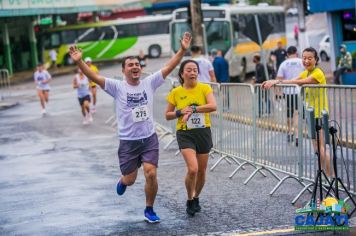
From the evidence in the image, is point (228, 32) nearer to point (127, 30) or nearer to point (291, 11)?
point (127, 30)

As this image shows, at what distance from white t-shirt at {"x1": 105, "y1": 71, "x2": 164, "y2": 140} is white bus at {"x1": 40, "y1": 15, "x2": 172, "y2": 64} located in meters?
43.2

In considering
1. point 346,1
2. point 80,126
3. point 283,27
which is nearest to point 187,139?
point 80,126

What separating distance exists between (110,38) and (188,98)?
4373cm

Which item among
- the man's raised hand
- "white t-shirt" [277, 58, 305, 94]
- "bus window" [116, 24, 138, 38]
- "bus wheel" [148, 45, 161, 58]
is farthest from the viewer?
"bus wheel" [148, 45, 161, 58]

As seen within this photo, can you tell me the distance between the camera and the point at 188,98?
28.2 ft

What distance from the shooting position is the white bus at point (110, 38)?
169 feet

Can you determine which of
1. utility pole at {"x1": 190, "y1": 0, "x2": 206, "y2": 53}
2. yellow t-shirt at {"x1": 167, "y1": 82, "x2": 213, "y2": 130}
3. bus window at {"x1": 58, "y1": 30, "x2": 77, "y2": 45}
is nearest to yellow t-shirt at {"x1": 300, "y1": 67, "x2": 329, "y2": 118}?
yellow t-shirt at {"x1": 167, "y1": 82, "x2": 213, "y2": 130}

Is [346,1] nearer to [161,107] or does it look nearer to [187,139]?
[161,107]

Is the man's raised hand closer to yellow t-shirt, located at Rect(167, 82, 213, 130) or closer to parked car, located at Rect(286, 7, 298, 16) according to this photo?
yellow t-shirt, located at Rect(167, 82, 213, 130)

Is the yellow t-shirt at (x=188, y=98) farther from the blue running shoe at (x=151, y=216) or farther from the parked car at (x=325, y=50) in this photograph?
the parked car at (x=325, y=50)

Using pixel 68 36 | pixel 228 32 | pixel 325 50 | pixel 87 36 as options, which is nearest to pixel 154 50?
pixel 87 36

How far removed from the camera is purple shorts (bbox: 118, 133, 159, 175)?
823cm

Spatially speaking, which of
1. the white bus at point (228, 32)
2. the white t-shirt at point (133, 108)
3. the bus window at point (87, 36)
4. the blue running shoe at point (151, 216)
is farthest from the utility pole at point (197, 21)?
the bus window at point (87, 36)

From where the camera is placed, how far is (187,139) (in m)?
8.56
